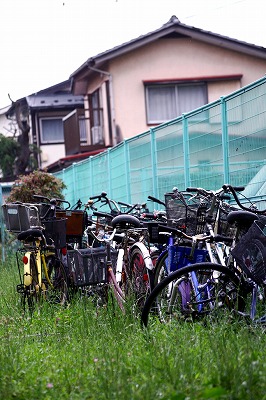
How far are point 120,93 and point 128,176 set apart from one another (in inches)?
653

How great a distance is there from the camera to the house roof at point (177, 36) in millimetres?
31406

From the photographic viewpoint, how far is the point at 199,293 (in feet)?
20.9

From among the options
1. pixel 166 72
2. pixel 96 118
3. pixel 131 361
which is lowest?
pixel 131 361

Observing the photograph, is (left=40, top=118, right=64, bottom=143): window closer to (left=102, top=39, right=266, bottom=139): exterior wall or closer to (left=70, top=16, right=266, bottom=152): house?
(left=70, top=16, right=266, bottom=152): house

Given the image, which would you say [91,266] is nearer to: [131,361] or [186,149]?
[131,361]

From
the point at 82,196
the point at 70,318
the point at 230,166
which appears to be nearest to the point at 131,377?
the point at 70,318

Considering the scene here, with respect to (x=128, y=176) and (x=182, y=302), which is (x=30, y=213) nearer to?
(x=182, y=302)

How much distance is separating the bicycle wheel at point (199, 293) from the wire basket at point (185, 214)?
0.98 meters

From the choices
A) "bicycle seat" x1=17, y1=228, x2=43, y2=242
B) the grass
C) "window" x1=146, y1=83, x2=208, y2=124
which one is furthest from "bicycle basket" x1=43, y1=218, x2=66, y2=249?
"window" x1=146, y1=83, x2=208, y2=124

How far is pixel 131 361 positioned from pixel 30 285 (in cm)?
381

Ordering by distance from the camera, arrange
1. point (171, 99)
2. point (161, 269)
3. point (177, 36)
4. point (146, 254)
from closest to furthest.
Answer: point (161, 269) → point (146, 254) → point (177, 36) → point (171, 99)

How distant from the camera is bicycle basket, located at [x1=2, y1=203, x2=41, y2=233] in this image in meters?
9.81

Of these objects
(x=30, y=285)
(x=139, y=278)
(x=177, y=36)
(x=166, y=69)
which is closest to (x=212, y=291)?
(x=139, y=278)

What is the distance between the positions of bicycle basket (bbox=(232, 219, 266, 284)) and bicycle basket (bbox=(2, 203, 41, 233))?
3.87 meters
